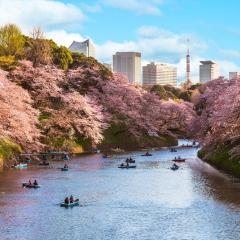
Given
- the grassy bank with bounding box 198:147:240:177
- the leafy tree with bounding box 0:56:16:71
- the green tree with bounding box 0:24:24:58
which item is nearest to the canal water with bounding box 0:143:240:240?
the grassy bank with bounding box 198:147:240:177

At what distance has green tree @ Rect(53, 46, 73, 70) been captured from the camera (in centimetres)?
12450

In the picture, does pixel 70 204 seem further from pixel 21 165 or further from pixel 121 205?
pixel 21 165

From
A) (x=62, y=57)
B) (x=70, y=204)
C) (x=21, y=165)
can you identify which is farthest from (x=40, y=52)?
(x=70, y=204)

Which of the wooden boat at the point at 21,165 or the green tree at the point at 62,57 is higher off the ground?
the green tree at the point at 62,57

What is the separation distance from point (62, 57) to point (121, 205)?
8337 cm

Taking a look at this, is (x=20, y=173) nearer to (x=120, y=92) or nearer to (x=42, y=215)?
(x=42, y=215)

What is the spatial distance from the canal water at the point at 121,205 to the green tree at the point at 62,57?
185ft

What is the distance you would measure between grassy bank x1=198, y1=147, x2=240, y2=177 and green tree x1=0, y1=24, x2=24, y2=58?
5941 cm

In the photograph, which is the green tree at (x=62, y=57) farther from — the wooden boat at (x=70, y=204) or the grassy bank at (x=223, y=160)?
the wooden boat at (x=70, y=204)

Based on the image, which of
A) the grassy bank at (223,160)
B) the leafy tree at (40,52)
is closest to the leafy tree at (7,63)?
the leafy tree at (40,52)

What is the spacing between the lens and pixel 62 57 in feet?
411

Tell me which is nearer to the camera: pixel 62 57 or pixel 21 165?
pixel 21 165

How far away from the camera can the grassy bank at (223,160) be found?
216 feet

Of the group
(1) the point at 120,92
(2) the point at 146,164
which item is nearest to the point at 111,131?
(1) the point at 120,92
